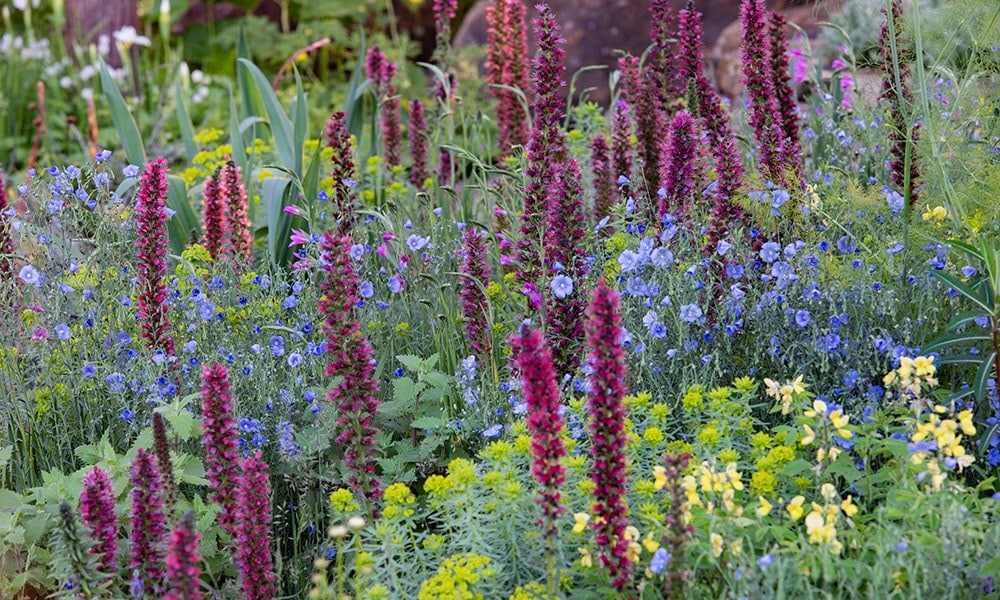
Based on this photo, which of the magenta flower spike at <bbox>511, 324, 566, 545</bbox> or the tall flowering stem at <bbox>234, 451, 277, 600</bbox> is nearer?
the magenta flower spike at <bbox>511, 324, 566, 545</bbox>

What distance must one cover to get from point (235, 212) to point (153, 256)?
2.78 ft

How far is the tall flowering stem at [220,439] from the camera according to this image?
2.68 m

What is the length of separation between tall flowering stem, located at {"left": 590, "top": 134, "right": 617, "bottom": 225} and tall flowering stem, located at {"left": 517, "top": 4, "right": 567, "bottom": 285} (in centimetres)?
71

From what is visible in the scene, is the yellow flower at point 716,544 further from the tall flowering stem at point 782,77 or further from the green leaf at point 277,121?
the green leaf at point 277,121

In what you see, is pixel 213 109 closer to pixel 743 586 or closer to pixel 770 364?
pixel 770 364

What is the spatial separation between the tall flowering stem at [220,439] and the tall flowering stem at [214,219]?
5.28 ft

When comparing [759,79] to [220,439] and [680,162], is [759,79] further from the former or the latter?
[220,439]

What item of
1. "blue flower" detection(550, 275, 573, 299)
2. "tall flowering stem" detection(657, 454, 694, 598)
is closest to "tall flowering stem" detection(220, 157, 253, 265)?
"blue flower" detection(550, 275, 573, 299)

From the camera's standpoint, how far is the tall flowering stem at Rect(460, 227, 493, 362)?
359cm

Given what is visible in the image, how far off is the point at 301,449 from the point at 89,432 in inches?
32.3

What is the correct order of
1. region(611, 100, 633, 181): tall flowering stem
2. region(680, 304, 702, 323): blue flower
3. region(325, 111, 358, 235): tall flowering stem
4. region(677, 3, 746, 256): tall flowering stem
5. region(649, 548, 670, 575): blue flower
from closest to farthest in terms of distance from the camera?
region(649, 548, 670, 575): blue flower
region(680, 304, 702, 323): blue flower
region(677, 3, 746, 256): tall flowering stem
region(325, 111, 358, 235): tall flowering stem
region(611, 100, 633, 181): tall flowering stem

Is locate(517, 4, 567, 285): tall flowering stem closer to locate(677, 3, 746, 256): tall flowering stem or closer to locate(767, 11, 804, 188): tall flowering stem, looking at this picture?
locate(677, 3, 746, 256): tall flowering stem

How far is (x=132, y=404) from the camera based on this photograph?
12.1ft

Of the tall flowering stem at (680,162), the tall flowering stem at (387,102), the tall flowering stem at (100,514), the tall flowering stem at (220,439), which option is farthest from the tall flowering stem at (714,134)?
the tall flowering stem at (100,514)
